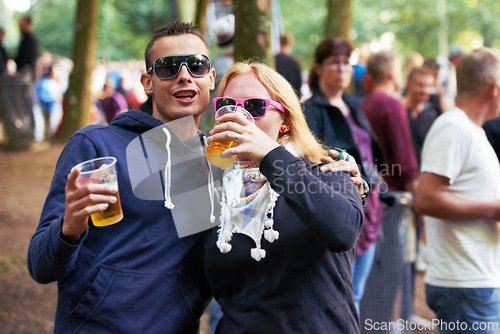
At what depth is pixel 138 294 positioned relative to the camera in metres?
2.24

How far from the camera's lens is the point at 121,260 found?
89.1 inches

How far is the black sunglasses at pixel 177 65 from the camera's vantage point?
101 inches

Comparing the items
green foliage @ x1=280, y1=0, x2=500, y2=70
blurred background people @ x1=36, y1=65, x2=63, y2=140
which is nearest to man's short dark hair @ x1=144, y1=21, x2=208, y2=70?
blurred background people @ x1=36, y1=65, x2=63, y2=140

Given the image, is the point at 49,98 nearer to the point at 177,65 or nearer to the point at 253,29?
the point at 253,29

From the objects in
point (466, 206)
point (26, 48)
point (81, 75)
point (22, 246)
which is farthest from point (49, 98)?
point (466, 206)

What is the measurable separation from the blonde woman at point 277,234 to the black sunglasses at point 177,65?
0.33 metres

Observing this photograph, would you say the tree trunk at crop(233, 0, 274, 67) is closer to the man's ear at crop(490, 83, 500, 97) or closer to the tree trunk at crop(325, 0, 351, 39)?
the man's ear at crop(490, 83, 500, 97)

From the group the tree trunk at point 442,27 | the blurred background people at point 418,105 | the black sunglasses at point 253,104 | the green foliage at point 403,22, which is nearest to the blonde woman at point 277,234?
the black sunglasses at point 253,104

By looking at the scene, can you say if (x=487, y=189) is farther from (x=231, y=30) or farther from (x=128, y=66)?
(x=128, y=66)

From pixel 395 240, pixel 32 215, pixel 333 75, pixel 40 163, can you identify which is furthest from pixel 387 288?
pixel 40 163

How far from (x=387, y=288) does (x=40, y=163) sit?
8.70 metres

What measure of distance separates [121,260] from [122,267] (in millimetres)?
31

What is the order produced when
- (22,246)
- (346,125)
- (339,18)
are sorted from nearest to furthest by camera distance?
1. (346,125)
2. (22,246)
3. (339,18)

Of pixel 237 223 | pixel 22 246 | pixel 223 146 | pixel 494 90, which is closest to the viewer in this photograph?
pixel 223 146
